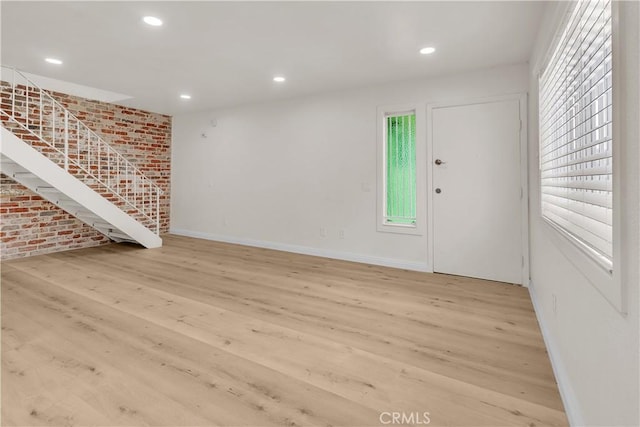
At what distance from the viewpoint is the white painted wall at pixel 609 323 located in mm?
815

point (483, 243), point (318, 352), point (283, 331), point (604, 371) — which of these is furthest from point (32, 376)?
point (483, 243)

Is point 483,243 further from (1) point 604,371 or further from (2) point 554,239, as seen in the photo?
(1) point 604,371

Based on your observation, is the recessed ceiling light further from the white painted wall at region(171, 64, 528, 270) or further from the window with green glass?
the window with green glass

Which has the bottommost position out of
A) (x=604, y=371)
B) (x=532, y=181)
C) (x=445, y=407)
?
(x=445, y=407)

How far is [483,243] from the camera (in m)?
3.69

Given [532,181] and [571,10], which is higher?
[571,10]

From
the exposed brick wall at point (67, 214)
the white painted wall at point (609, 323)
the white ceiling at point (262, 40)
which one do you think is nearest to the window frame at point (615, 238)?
the white painted wall at point (609, 323)

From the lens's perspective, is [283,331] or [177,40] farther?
[177,40]

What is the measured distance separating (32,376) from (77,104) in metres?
4.70

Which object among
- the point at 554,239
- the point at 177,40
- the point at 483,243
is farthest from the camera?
the point at 483,243

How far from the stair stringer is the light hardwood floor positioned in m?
1.11

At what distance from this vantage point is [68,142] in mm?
4934

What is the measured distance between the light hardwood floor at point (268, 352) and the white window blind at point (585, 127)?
859 mm
